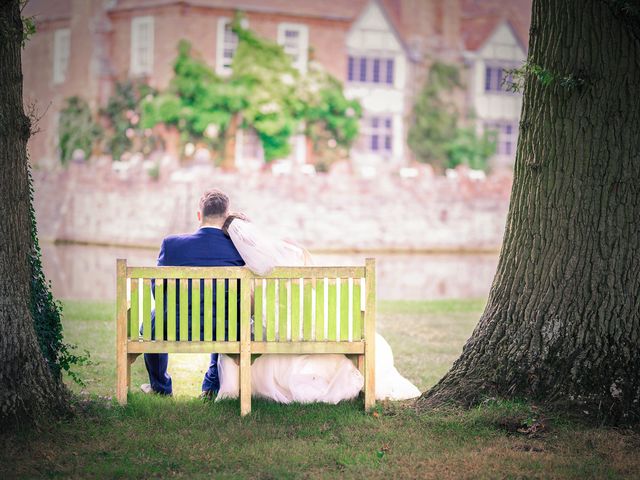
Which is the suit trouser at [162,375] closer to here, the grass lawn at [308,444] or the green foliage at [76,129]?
the grass lawn at [308,444]

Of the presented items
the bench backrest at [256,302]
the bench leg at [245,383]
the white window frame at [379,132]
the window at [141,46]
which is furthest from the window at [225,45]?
the bench leg at [245,383]

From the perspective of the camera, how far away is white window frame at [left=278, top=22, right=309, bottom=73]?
115ft

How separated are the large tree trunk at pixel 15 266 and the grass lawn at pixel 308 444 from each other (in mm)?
189

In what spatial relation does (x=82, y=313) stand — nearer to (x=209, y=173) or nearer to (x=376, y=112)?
(x=209, y=173)

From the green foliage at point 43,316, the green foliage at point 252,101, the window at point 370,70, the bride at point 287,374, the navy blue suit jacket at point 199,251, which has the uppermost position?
the window at point 370,70

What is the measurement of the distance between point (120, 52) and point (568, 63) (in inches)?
1274

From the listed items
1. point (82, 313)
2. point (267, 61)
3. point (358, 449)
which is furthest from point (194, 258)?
point (267, 61)

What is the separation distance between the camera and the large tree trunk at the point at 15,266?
4.85 metres

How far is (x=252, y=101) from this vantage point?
32.2 meters

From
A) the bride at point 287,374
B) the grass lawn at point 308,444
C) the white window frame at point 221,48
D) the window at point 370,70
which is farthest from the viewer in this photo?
the window at point 370,70

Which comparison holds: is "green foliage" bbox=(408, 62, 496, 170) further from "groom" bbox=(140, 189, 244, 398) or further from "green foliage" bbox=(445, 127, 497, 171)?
"groom" bbox=(140, 189, 244, 398)

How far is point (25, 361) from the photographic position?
4922 millimetres

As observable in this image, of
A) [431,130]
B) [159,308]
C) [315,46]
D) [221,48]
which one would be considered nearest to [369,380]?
[159,308]

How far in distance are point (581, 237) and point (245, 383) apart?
214 centimetres
